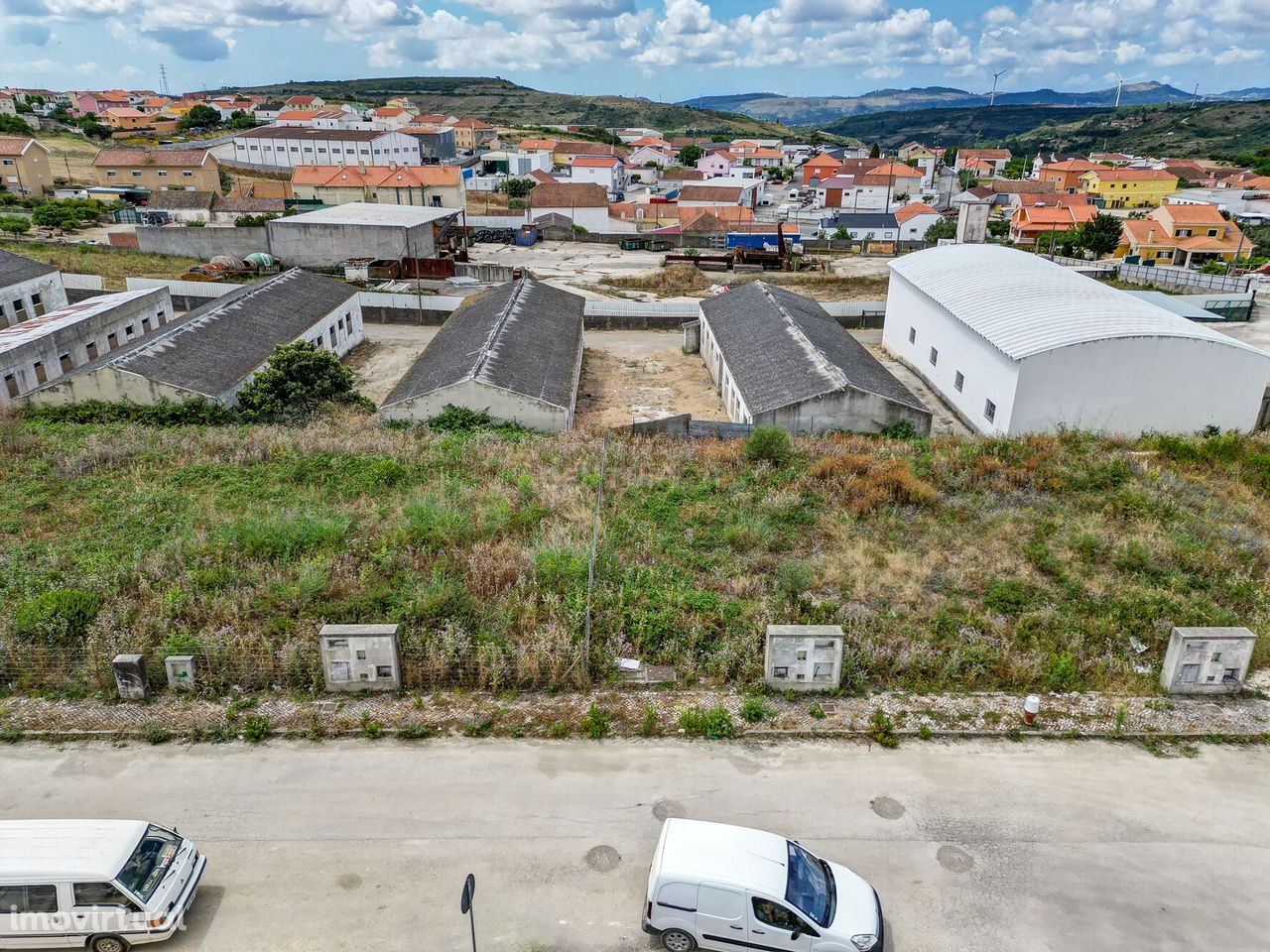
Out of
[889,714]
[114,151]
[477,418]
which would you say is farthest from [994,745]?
[114,151]

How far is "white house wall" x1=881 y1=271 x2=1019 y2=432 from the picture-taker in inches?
1039

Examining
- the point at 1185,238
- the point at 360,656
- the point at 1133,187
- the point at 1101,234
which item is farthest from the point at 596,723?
the point at 1133,187

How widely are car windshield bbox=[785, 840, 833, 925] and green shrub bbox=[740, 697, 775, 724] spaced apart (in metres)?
3.10

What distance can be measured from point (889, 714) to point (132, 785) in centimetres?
1067

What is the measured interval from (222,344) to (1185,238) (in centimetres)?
7798

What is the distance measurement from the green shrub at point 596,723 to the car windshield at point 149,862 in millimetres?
5262

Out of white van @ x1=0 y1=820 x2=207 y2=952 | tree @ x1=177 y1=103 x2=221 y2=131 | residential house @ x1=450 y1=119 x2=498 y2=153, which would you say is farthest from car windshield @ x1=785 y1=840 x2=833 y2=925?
tree @ x1=177 y1=103 x2=221 y2=131

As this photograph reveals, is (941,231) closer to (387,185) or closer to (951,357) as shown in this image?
(951,357)

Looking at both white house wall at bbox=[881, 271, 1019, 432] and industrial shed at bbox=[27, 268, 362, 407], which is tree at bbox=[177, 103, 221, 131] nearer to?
industrial shed at bbox=[27, 268, 362, 407]

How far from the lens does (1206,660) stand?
1293cm

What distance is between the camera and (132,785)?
11.0 m

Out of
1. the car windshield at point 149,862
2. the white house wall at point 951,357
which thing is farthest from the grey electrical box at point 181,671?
the white house wall at point 951,357

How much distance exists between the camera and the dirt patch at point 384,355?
1356 inches

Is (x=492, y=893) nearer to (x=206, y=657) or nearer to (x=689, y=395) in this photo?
(x=206, y=657)
